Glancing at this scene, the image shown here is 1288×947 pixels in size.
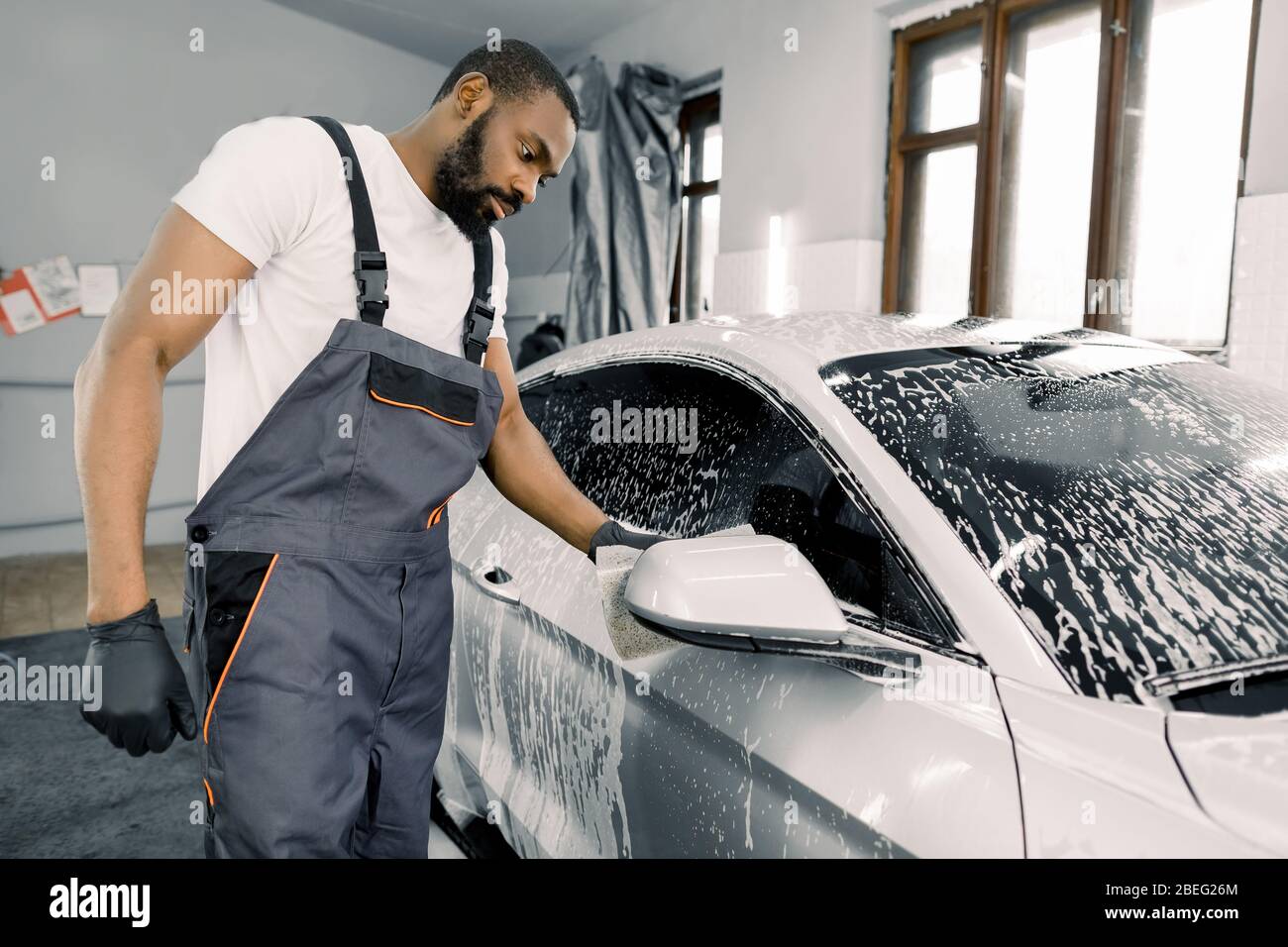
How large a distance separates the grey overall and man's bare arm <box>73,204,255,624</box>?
7cm

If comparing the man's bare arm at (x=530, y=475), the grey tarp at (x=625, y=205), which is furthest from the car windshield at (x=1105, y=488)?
the grey tarp at (x=625, y=205)

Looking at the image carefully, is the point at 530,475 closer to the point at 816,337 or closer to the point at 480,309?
the point at 480,309

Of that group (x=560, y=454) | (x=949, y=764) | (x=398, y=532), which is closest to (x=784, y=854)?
(x=949, y=764)

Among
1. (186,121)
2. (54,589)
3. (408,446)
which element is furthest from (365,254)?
(186,121)

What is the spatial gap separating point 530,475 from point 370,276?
0.41 m

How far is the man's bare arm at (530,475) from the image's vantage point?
51.0 inches

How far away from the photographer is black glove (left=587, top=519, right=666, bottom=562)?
121 centimetres

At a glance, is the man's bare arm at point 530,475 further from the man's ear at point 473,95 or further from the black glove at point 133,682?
the black glove at point 133,682

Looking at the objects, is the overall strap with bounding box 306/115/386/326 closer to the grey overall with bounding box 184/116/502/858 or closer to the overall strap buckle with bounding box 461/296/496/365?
the grey overall with bounding box 184/116/502/858

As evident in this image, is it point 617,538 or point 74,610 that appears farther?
point 74,610

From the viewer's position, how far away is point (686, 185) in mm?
5066
